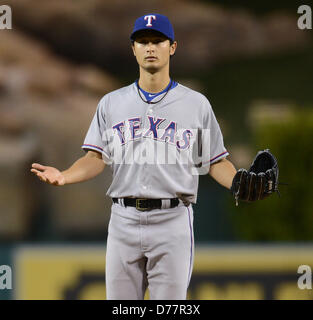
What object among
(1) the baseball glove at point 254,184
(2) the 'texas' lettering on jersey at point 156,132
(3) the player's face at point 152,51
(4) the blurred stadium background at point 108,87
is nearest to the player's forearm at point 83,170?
(2) the 'texas' lettering on jersey at point 156,132

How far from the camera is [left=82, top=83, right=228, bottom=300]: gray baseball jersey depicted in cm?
210

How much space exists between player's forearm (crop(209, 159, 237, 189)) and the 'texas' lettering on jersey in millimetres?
181

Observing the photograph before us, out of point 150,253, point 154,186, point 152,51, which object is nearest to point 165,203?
point 154,186

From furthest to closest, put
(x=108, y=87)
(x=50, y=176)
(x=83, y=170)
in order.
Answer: (x=108, y=87) < (x=83, y=170) < (x=50, y=176)

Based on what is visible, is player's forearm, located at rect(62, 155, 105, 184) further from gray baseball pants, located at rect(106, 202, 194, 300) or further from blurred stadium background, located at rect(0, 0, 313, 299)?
blurred stadium background, located at rect(0, 0, 313, 299)

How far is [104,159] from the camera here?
7.43 ft

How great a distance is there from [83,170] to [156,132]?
331 millimetres

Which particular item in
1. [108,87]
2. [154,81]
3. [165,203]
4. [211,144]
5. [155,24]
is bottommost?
[165,203]

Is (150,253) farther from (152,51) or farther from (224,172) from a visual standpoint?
(152,51)

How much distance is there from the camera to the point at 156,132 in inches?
84.4

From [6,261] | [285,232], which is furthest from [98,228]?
[285,232]

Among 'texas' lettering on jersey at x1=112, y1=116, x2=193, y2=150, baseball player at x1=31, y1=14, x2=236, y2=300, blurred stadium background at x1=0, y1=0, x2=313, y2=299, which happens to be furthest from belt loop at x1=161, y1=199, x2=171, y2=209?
blurred stadium background at x1=0, y1=0, x2=313, y2=299
